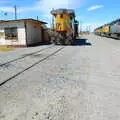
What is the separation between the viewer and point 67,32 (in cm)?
2803

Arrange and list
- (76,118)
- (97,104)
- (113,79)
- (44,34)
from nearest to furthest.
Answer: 1. (76,118)
2. (97,104)
3. (113,79)
4. (44,34)

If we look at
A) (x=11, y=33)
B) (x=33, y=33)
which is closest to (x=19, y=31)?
(x=11, y=33)

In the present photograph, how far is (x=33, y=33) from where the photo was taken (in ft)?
99.3

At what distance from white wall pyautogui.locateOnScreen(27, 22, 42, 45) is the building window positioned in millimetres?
1529

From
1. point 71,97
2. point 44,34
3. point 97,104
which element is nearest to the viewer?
point 97,104

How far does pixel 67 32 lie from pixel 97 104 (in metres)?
22.7

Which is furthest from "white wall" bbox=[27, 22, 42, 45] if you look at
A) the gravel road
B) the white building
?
the gravel road

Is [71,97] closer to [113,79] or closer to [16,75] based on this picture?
[113,79]

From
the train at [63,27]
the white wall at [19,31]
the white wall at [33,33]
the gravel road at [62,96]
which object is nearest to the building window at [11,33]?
the white wall at [19,31]

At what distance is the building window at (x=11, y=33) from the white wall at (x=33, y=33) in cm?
153

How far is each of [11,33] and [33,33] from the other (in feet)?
11.6

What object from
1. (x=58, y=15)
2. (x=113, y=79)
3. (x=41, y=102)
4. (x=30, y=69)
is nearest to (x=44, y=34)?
(x=58, y=15)

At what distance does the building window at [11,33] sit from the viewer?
27.3 meters

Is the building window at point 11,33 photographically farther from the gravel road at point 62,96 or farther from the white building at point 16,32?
the gravel road at point 62,96
